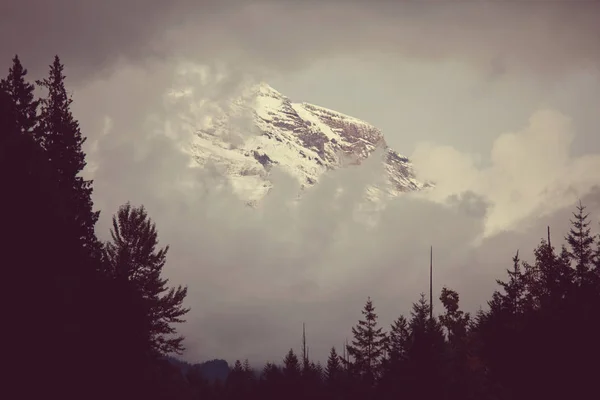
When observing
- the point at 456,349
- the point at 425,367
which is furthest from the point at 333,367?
the point at 425,367

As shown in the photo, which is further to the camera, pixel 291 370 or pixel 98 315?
pixel 291 370

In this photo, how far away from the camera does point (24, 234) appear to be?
31.7m

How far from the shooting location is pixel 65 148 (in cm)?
5569

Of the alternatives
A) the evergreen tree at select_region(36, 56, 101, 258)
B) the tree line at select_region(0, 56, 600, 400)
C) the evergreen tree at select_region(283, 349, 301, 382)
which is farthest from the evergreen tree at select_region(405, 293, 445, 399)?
the evergreen tree at select_region(283, 349, 301, 382)

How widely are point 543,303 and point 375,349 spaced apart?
2446 inches

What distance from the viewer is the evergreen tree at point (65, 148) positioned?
49406 millimetres

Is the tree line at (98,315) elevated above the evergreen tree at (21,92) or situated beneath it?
situated beneath

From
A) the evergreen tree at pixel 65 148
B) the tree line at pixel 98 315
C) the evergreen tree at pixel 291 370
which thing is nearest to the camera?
the tree line at pixel 98 315

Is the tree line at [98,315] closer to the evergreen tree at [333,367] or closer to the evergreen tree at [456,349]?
the evergreen tree at [456,349]

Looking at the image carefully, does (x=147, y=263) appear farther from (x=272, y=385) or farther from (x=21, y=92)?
(x=272, y=385)

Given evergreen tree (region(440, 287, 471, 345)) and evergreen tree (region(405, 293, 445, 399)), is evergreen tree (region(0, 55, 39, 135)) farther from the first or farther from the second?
evergreen tree (region(440, 287, 471, 345))

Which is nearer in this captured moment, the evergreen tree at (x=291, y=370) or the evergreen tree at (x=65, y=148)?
the evergreen tree at (x=65, y=148)

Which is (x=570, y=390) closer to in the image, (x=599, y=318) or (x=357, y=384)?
(x=599, y=318)

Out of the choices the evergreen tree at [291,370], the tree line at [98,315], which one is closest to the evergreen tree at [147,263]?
the tree line at [98,315]
